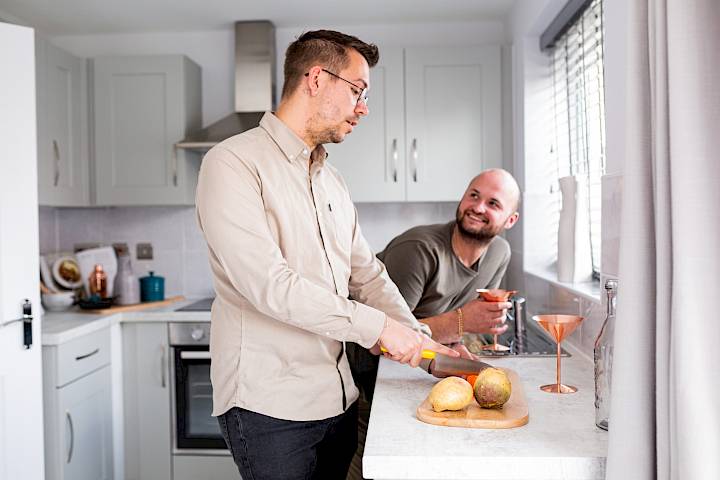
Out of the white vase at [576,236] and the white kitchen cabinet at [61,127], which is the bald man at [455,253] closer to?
the white vase at [576,236]

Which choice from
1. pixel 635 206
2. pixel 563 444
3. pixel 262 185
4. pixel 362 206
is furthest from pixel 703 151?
pixel 362 206

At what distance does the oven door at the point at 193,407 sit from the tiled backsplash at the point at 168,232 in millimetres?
691

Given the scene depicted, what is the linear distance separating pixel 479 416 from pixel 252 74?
9.08 ft

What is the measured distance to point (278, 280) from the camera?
5.05ft

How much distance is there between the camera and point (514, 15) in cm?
359

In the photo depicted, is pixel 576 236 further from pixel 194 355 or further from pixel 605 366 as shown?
pixel 194 355

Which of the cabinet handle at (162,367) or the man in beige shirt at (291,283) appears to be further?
the cabinet handle at (162,367)

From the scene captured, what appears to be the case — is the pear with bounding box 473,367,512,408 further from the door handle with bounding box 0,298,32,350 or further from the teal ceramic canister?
the teal ceramic canister

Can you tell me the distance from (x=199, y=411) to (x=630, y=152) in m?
2.76

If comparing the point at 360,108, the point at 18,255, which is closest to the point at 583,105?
the point at 360,108

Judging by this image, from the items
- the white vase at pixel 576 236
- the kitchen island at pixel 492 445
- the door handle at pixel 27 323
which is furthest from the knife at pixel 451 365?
the door handle at pixel 27 323

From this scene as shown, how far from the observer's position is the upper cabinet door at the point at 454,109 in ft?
12.0

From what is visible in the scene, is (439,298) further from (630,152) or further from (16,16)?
(16,16)

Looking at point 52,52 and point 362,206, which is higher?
point 52,52
